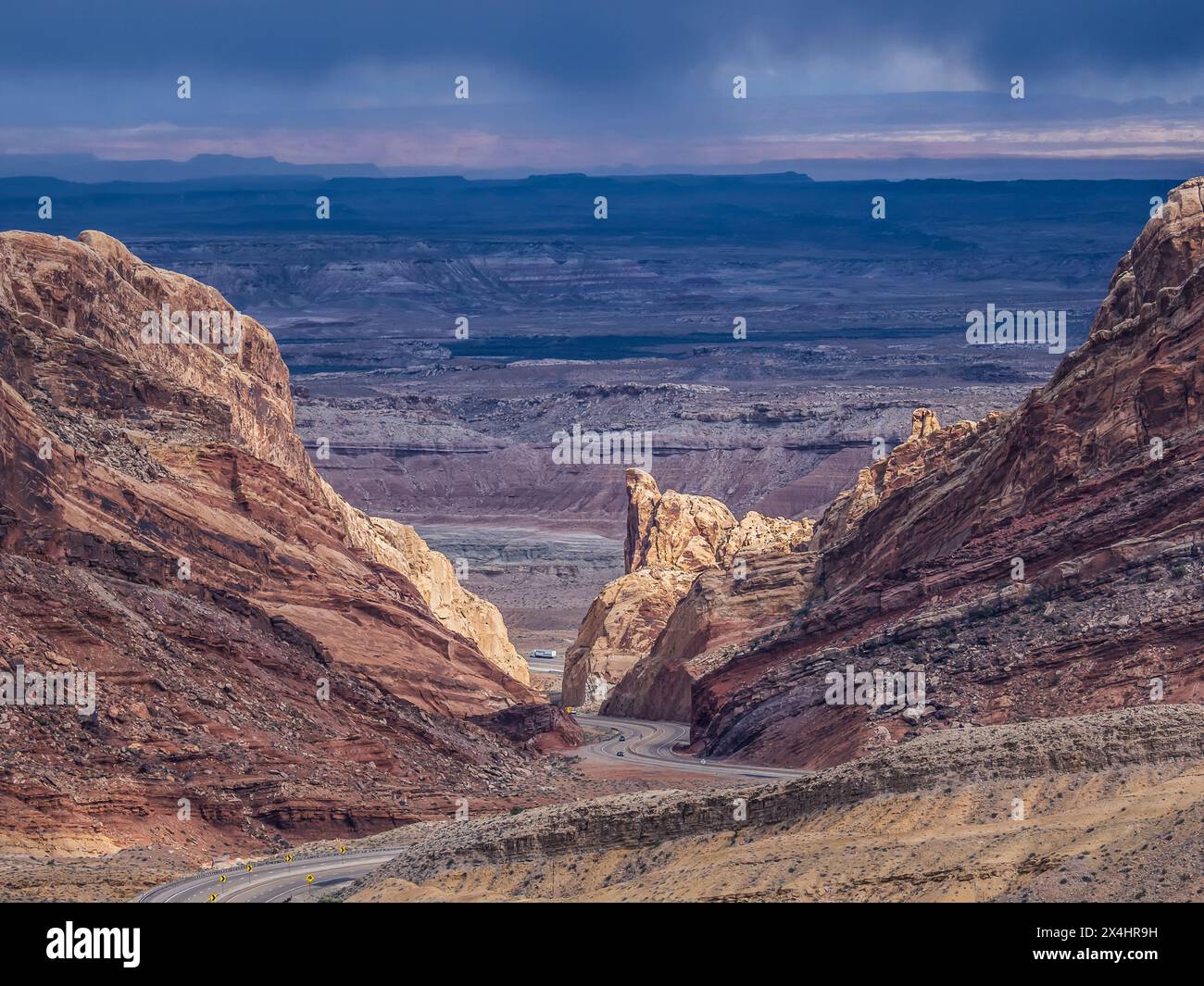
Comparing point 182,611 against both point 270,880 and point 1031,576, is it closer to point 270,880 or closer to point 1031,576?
point 270,880

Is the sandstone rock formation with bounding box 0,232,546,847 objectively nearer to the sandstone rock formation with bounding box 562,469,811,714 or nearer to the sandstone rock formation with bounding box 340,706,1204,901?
the sandstone rock formation with bounding box 562,469,811,714

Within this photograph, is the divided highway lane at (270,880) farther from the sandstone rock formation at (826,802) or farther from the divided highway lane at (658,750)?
the divided highway lane at (658,750)

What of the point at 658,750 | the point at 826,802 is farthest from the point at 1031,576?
the point at 826,802

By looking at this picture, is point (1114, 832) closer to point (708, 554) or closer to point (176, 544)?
point (176, 544)

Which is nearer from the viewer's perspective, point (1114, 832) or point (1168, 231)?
point (1114, 832)

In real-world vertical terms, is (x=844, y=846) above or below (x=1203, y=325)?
below

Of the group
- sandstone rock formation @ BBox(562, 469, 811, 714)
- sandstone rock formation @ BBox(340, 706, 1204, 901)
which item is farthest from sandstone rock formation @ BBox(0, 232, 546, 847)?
sandstone rock formation @ BBox(340, 706, 1204, 901)

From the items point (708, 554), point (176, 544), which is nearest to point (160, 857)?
point (176, 544)
